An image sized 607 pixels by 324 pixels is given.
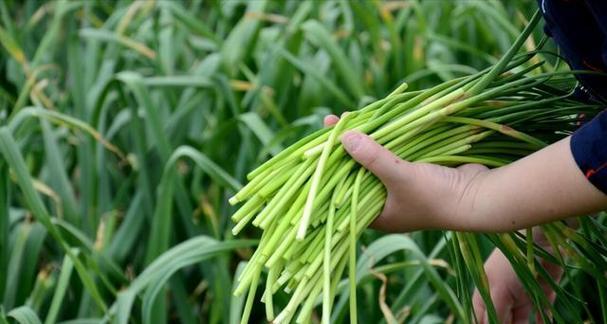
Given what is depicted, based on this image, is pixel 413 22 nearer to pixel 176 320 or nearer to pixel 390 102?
pixel 176 320

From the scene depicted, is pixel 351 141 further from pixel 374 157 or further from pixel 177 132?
pixel 177 132

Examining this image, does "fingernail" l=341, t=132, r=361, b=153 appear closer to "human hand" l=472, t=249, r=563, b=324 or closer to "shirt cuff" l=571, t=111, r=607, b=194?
"shirt cuff" l=571, t=111, r=607, b=194

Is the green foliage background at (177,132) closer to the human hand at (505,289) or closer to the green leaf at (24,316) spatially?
the green leaf at (24,316)

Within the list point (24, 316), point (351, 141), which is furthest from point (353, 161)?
point (24, 316)

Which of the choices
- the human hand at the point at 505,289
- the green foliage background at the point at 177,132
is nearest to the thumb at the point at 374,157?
the human hand at the point at 505,289

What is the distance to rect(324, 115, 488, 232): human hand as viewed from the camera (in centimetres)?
97

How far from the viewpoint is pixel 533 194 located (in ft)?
3.09

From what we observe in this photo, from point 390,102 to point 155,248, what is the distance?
76 cm

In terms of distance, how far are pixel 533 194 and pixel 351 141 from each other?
0.16 metres

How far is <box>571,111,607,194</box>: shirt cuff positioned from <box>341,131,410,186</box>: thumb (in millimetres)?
151

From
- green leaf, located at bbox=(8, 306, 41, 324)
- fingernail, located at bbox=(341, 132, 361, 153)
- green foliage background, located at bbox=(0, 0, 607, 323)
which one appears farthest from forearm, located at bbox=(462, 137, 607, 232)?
green leaf, located at bbox=(8, 306, 41, 324)

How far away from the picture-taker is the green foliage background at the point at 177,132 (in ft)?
5.17

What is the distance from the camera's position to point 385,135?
1.00 m

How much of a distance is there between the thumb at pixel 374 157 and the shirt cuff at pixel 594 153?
0.50 feet
